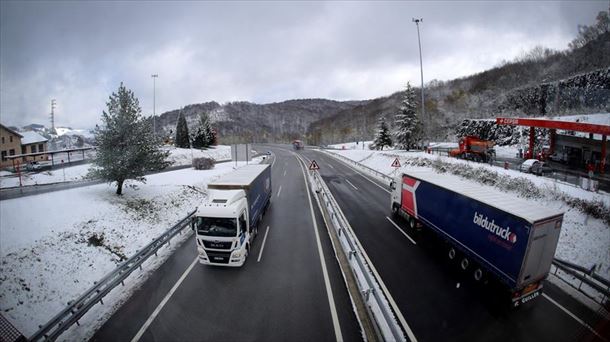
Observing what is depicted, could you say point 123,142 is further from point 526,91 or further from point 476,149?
point 526,91

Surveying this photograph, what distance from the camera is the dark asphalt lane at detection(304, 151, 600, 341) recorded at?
24.4ft

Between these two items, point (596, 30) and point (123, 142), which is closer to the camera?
point (596, 30)

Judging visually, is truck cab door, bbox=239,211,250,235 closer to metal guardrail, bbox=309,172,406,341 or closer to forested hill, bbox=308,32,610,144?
metal guardrail, bbox=309,172,406,341

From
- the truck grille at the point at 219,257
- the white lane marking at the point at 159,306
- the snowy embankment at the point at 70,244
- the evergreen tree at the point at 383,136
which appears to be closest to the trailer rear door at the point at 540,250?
the truck grille at the point at 219,257

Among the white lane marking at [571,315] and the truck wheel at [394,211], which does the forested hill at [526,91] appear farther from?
the truck wheel at [394,211]

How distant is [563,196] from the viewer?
16.1 meters

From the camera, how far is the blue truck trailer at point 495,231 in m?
7.83

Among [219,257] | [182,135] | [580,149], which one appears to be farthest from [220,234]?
[182,135]

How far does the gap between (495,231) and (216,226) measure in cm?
1058

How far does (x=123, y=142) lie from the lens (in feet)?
58.3

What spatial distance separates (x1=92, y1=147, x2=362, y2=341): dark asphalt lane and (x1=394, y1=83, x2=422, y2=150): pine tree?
3455cm

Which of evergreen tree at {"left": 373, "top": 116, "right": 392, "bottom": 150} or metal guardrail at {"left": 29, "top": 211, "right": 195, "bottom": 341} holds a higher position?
evergreen tree at {"left": 373, "top": 116, "right": 392, "bottom": 150}

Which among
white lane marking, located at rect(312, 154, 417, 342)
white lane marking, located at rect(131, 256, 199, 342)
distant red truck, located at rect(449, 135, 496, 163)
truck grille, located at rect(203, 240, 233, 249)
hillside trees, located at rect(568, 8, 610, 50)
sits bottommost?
white lane marking, located at rect(131, 256, 199, 342)

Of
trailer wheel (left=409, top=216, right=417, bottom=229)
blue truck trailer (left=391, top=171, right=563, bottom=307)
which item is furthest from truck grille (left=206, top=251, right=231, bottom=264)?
trailer wheel (left=409, top=216, right=417, bottom=229)
